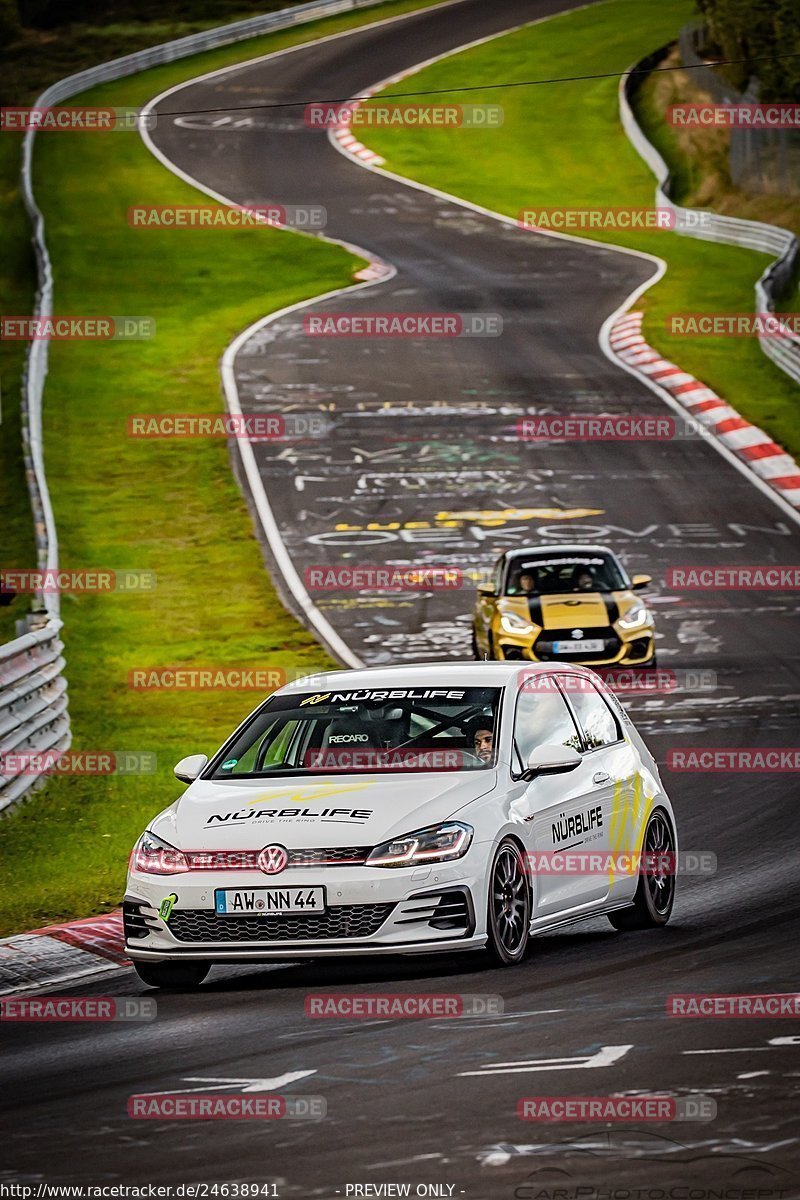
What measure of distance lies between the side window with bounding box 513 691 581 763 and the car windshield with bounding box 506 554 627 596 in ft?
36.1

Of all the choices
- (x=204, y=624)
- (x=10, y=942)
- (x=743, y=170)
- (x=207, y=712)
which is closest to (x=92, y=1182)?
(x=10, y=942)

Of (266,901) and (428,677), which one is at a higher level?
(428,677)

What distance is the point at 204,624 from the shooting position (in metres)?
25.9

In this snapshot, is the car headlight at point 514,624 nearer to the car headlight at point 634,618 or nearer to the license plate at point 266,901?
the car headlight at point 634,618

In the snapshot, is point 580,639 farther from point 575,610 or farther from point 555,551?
point 555,551

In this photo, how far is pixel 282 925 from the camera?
939 centimetres

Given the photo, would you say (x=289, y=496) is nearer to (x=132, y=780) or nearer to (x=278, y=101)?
(x=132, y=780)

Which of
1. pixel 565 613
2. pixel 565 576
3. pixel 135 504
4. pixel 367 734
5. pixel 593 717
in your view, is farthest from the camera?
pixel 135 504

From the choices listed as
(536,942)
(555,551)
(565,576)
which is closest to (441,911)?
(536,942)

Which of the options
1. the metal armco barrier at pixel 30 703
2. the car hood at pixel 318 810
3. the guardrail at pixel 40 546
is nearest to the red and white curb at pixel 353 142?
the guardrail at pixel 40 546

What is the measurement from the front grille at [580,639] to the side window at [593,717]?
972 centimetres

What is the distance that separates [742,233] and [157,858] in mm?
41627

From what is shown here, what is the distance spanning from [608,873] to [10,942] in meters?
3.17

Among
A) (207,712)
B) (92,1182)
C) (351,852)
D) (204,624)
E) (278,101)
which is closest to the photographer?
(92,1182)
